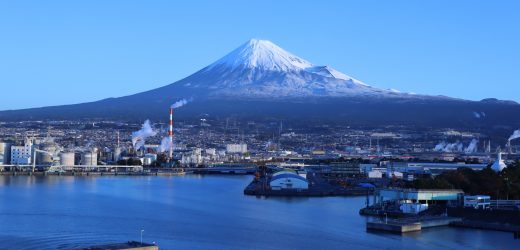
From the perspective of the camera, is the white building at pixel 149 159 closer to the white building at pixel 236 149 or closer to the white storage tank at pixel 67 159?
the white storage tank at pixel 67 159

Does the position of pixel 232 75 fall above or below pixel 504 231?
above

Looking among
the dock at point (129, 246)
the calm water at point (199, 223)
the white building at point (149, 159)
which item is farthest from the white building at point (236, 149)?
the dock at point (129, 246)

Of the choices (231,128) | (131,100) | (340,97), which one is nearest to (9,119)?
(131,100)

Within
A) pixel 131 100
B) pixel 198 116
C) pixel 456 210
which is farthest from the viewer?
pixel 131 100

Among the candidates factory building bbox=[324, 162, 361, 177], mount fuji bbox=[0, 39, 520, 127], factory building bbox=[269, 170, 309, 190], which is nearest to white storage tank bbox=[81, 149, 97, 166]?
factory building bbox=[324, 162, 361, 177]

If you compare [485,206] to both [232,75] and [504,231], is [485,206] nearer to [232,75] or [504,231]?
[504,231]

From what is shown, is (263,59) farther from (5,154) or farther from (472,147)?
(5,154)

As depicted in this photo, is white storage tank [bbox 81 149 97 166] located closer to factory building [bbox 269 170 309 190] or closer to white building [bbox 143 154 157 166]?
white building [bbox 143 154 157 166]
